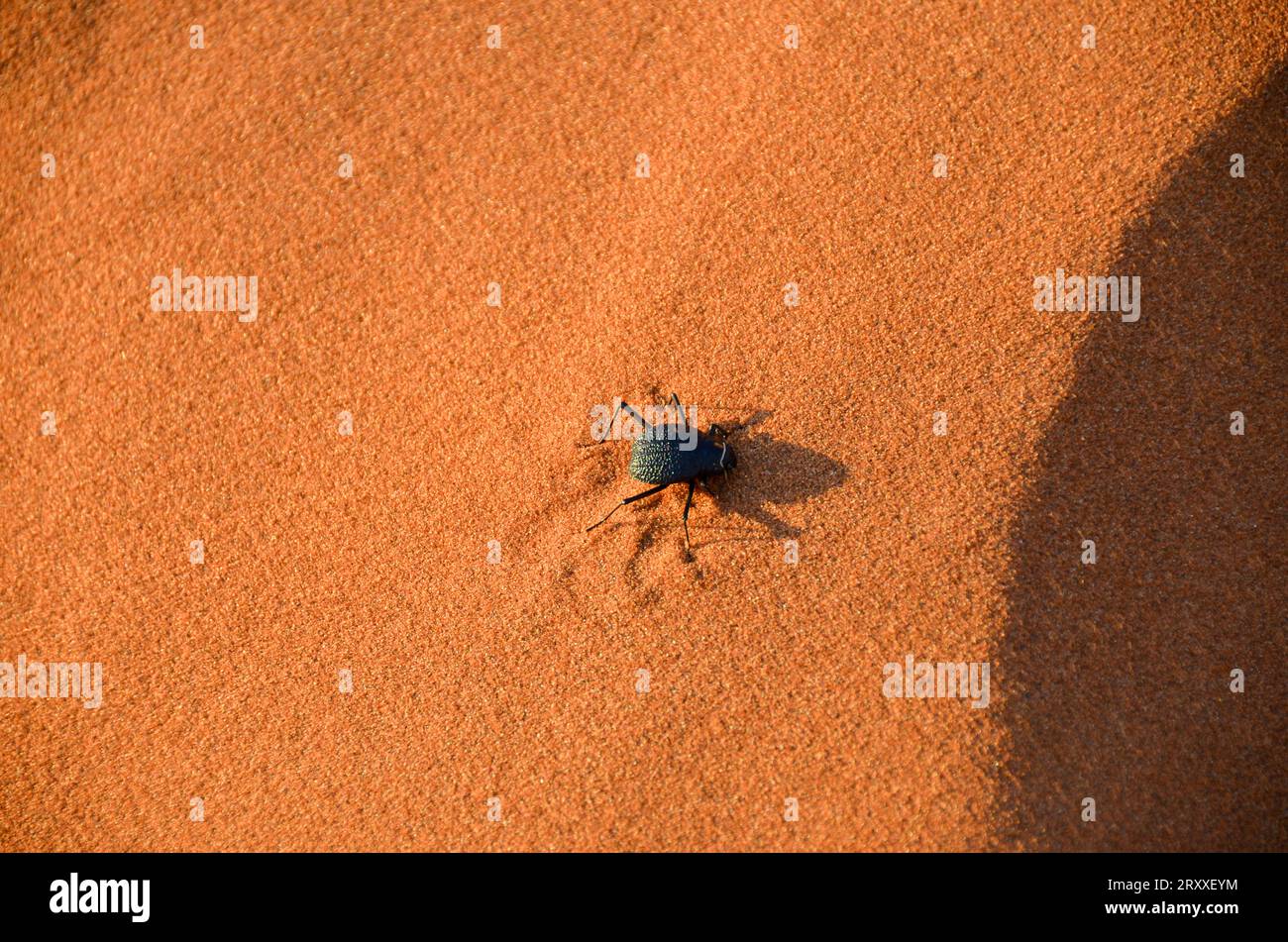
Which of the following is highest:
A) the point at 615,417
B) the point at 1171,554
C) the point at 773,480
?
the point at 615,417

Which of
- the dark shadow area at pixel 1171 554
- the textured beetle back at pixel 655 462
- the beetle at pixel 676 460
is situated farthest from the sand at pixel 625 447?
the textured beetle back at pixel 655 462

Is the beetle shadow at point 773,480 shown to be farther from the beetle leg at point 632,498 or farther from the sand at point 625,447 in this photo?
the beetle leg at point 632,498

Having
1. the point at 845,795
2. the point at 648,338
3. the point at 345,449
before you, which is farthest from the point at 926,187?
the point at 345,449

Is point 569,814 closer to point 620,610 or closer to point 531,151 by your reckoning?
point 620,610

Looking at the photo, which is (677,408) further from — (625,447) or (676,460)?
(676,460)

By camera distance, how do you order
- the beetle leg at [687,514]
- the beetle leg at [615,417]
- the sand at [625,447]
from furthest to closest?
the beetle leg at [615,417], the beetle leg at [687,514], the sand at [625,447]

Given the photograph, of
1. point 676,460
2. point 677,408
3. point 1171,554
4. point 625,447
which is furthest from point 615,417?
point 1171,554
